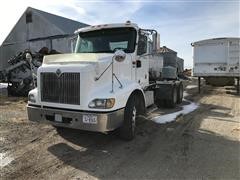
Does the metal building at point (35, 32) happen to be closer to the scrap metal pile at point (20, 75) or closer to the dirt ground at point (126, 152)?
the scrap metal pile at point (20, 75)

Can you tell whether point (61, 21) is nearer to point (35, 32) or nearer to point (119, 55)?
point (35, 32)

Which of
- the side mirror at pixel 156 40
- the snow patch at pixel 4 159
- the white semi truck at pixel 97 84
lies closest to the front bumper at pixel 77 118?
the white semi truck at pixel 97 84

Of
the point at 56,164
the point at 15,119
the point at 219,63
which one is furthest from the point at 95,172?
the point at 219,63

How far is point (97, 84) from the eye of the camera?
5770 mm

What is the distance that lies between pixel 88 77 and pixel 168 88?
5.85 meters

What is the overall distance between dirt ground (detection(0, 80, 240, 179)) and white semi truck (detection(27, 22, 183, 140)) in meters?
0.57

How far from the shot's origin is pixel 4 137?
6.71 meters

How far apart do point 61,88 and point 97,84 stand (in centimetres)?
75

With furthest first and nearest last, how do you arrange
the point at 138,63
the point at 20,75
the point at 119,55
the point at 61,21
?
the point at 61,21, the point at 20,75, the point at 138,63, the point at 119,55

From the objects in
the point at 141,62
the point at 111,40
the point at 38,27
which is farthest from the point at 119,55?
the point at 38,27

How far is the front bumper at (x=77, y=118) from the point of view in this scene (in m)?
5.42

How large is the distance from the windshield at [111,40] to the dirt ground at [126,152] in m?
2.20

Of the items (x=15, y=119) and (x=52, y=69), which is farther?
(x=15, y=119)

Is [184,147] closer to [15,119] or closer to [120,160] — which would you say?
[120,160]
